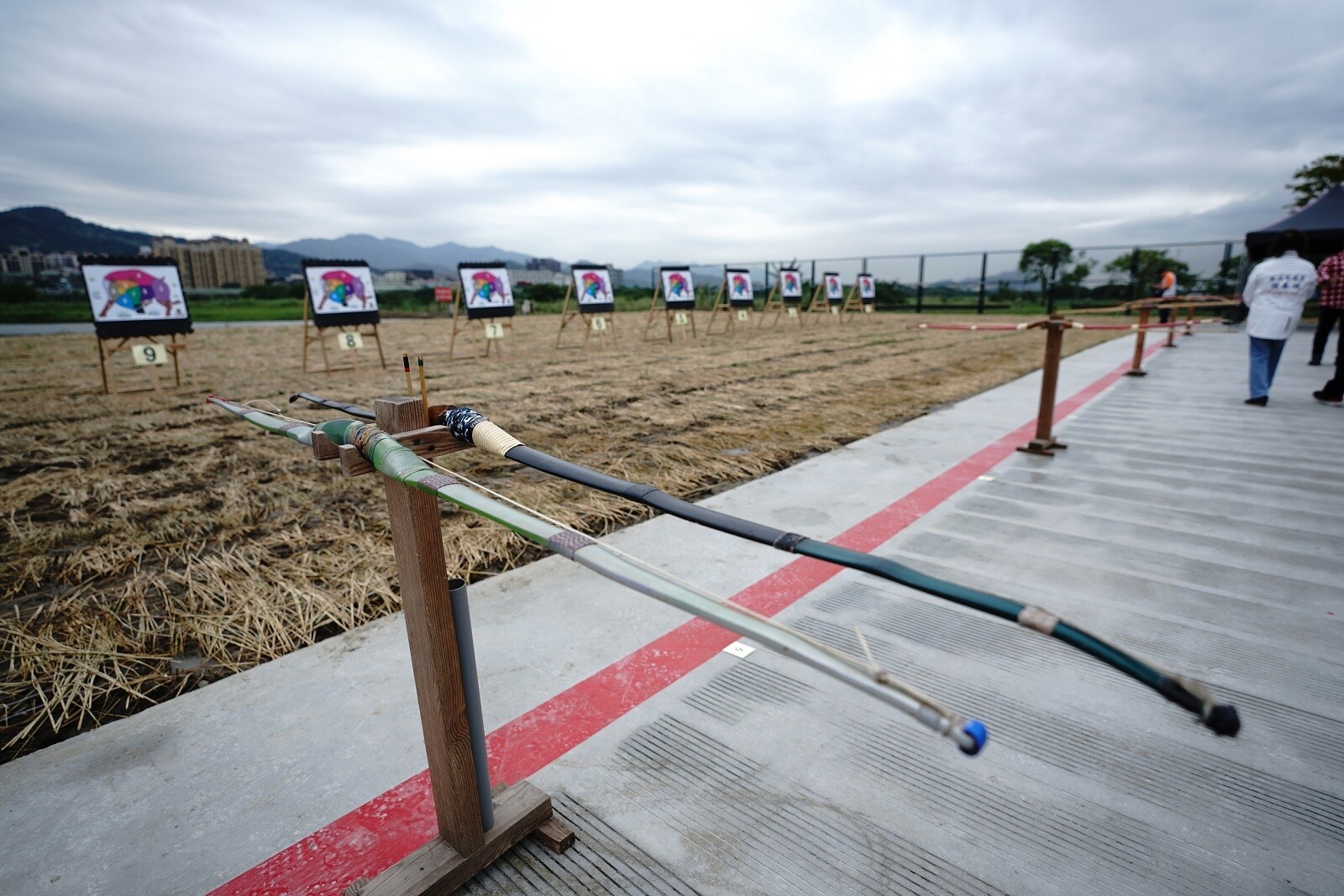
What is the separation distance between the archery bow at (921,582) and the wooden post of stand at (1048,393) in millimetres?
3794

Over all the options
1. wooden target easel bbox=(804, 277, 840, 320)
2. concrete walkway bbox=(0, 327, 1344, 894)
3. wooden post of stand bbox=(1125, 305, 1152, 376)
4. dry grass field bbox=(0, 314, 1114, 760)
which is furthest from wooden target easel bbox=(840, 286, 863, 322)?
concrete walkway bbox=(0, 327, 1344, 894)

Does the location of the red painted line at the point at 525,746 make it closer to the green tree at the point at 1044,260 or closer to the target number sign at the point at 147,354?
the target number sign at the point at 147,354

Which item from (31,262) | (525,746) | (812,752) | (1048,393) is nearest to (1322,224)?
(1048,393)

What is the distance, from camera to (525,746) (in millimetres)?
1722

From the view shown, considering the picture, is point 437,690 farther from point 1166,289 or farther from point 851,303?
Result: point 851,303

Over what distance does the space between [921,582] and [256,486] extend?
4.06 m

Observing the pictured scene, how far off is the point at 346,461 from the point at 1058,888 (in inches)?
62.9

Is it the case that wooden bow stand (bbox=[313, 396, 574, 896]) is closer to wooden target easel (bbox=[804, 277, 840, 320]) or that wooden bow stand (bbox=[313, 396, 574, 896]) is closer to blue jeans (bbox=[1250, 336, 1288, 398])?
Result: blue jeans (bbox=[1250, 336, 1288, 398])

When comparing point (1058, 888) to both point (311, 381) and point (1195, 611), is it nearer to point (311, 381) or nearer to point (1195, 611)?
point (1195, 611)

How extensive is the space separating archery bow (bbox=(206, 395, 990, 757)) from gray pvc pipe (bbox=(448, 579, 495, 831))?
260 mm

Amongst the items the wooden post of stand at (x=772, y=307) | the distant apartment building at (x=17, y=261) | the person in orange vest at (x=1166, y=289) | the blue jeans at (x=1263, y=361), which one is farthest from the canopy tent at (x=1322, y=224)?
the distant apartment building at (x=17, y=261)

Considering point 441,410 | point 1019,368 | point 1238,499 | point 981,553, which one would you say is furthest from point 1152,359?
point 441,410

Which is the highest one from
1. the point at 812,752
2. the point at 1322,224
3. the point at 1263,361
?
the point at 1322,224

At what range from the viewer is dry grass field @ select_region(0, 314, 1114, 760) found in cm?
220
